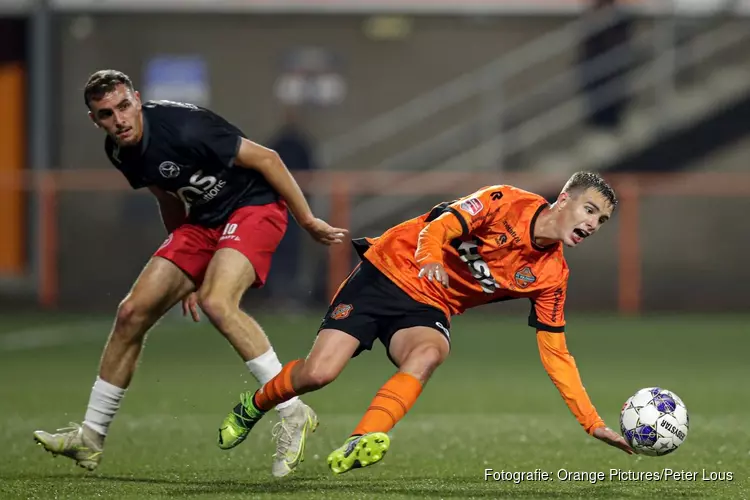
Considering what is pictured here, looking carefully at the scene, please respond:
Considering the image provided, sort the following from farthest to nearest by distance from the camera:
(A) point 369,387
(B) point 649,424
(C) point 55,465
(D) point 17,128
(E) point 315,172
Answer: (D) point 17,128 → (E) point 315,172 → (A) point 369,387 → (C) point 55,465 → (B) point 649,424

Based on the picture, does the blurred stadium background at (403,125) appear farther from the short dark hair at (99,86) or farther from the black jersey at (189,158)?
the short dark hair at (99,86)

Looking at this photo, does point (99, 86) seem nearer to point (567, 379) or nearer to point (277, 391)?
point (277, 391)

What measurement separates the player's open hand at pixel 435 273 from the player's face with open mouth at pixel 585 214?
0.74 meters

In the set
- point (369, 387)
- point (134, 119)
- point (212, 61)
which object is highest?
point (212, 61)

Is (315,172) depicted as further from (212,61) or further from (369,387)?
(369,387)

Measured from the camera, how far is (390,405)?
669 cm

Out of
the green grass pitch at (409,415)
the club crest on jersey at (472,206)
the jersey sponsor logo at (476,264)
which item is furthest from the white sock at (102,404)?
the club crest on jersey at (472,206)

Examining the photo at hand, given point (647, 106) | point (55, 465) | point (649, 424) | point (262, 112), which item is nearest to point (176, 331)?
point (262, 112)

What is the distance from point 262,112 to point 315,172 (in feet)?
8.09

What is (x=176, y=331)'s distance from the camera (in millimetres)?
17109

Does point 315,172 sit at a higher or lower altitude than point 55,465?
higher

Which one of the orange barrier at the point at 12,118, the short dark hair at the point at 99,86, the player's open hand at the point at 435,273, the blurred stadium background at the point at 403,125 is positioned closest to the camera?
the player's open hand at the point at 435,273

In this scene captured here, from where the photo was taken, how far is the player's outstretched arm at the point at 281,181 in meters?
7.54

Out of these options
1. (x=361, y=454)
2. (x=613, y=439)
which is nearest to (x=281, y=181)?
(x=361, y=454)
